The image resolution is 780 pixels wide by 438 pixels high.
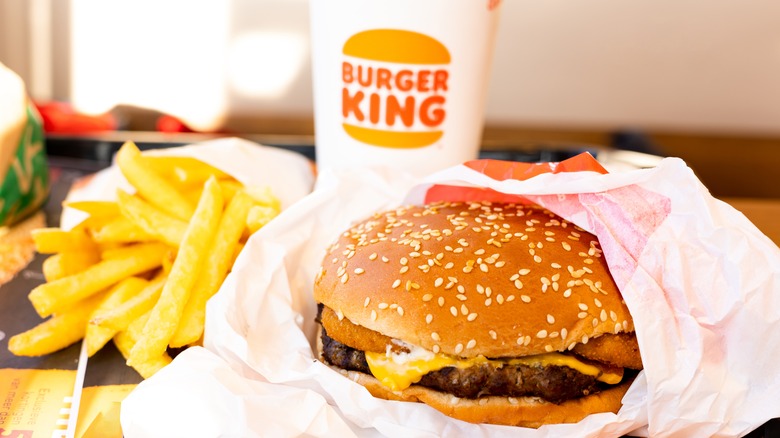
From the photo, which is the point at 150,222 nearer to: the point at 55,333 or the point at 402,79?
the point at 55,333

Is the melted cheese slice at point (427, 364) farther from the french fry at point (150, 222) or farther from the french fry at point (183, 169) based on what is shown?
the french fry at point (183, 169)

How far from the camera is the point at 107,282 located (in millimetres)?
1556

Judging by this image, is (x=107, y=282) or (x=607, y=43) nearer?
(x=107, y=282)

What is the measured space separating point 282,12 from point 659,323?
5.34 feet

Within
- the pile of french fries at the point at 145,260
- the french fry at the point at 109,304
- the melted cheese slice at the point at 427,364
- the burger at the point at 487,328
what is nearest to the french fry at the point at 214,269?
the pile of french fries at the point at 145,260

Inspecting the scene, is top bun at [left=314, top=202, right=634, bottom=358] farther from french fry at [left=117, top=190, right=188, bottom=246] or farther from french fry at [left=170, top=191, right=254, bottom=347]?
french fry at [left=117, top=190, right=188, bottom=246]

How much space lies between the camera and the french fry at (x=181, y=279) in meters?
1.39

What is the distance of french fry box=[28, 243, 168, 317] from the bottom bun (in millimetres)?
600

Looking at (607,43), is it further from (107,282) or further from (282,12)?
(107,282)

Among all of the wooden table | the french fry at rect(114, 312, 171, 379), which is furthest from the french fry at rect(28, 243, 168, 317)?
the wooden table

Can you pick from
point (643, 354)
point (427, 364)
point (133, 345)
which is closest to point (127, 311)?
point (133, 345)

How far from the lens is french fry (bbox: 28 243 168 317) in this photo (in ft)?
4.81

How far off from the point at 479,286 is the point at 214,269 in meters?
0.53

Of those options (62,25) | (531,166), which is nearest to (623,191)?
Answer: (531,166)
